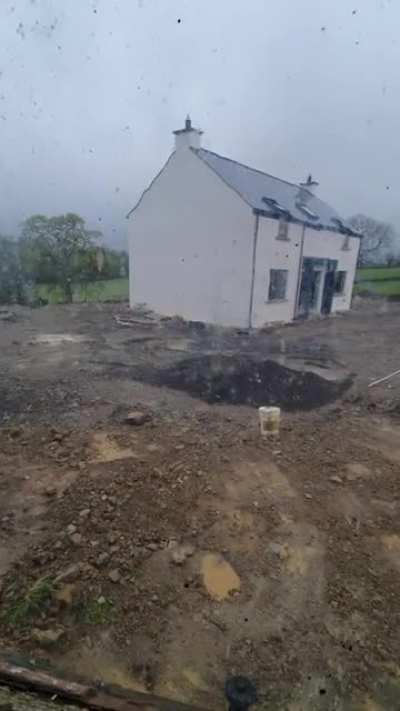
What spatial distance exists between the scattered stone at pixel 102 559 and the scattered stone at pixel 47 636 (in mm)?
458

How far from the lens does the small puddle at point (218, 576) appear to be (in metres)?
2.60

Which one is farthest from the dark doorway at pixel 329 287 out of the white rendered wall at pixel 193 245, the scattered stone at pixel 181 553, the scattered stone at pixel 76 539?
the scattered stone at pixel 76 539

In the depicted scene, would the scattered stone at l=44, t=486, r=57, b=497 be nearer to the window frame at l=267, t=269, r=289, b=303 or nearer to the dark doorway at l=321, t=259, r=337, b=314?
the window frame at l=267, t=269, r=289, b=303

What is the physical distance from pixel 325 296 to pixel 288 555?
1749cm

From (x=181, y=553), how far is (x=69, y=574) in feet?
2.54

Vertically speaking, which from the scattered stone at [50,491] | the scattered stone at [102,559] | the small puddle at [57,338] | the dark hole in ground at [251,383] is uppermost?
the scattered stone at [102,559]

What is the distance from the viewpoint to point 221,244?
46.2 ft

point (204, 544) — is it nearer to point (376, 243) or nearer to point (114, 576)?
point (114, 576)

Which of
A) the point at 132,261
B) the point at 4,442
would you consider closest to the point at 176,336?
the point at 132,261

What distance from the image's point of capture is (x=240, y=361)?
29.1ft

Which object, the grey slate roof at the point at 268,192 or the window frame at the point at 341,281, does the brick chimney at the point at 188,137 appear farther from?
the window frame at the point at 341,281

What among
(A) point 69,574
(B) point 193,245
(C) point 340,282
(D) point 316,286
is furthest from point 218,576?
(C) point 340,282

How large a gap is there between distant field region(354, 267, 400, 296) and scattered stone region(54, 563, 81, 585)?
2880 cm

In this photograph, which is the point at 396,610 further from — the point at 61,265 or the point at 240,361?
the point at 61,265
